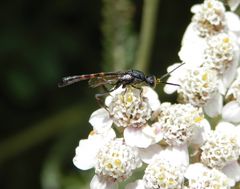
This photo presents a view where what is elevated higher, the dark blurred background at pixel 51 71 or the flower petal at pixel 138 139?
the flower petal at pixel 138 139

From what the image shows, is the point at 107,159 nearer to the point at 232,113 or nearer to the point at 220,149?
the point at 220,149

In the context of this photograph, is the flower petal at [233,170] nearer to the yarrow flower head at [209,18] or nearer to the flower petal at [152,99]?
the flower petal at [152,99]

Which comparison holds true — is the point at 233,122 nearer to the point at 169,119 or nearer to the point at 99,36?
the point at 169,119

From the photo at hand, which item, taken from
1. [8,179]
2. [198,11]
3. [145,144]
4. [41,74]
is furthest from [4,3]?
[145,144]

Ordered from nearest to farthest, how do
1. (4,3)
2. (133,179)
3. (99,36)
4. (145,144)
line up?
(145,144) < (133,179) < (4,3) < (99,36)

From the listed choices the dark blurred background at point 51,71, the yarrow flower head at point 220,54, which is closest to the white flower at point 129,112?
the yarrow flower head at point 220,54

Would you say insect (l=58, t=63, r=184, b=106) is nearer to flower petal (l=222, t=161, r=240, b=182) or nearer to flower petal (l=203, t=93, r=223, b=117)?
flower petal (l=203, t=93, r=223, b=117)

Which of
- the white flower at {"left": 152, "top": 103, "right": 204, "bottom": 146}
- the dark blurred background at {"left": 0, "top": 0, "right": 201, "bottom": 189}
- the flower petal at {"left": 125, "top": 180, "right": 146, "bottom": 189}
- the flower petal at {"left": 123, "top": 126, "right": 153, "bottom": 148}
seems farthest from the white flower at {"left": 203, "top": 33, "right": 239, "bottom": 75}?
the dark blurred background at {"left": 0, "top": 0, "right": 201, "bottom": 189}
